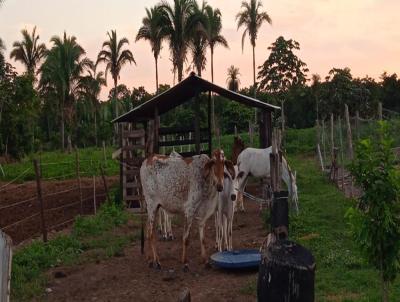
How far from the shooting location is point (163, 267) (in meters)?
8.53

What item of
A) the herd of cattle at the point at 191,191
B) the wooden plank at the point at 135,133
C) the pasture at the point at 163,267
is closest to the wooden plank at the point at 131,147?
the wooden plank at the point at 135,133

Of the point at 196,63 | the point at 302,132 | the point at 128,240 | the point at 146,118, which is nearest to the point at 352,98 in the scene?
the point at 302,132

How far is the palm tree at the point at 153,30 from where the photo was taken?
1207 inches

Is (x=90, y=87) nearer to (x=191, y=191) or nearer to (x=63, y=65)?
(x=63, y=65)

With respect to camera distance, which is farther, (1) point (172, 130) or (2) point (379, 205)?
(1) point (172, 130)

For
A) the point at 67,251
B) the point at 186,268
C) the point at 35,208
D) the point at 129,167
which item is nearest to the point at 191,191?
the point at 186,268

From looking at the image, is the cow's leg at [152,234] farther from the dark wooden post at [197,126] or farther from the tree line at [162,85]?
the tree line at [162,85]

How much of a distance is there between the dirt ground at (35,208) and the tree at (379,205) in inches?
291

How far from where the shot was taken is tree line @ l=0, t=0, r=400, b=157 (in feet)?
96.2

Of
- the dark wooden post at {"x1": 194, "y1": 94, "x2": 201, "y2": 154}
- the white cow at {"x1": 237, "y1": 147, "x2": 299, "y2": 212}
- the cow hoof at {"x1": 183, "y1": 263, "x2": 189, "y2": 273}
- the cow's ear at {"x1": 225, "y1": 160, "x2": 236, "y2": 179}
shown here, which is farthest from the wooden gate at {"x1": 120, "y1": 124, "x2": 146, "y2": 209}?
the cow hoof at {"x1": 183, "y1": 263, "x2": 189, "y2": 273}

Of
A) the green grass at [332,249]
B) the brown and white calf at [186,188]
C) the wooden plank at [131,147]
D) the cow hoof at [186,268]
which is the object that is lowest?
the cow hoof at [186,268]

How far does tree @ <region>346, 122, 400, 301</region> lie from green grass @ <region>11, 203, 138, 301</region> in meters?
4.55

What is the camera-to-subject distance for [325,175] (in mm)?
18891

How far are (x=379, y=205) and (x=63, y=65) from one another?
35380 millimetres
